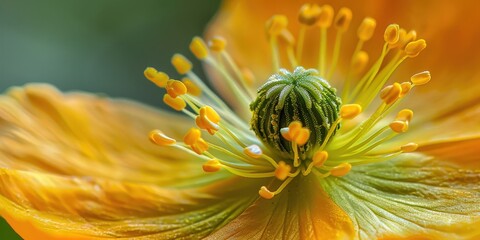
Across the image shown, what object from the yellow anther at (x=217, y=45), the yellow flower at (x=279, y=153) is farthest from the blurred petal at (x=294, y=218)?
the yellow anther at (x=217, y=45)

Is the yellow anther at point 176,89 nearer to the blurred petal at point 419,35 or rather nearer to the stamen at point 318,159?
the stamen at point 318,159

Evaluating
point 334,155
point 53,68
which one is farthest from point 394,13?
point 53,68

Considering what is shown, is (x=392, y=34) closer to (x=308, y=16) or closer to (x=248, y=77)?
(x=308, y=16)

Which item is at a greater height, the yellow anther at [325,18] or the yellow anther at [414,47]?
the yellow anther at [325,18]

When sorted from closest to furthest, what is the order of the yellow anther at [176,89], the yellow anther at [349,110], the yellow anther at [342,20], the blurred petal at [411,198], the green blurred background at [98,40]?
the blurred petal at [411,198], the yellow anther at [349,110], the yellow anther at [176,89], the yellow anther at [342,20], the green blurred background at [98,40]

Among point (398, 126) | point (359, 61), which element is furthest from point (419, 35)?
point (398, 126)

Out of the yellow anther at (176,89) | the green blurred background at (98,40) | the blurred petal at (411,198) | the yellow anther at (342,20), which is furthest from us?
the green blurred background at (98,40)
